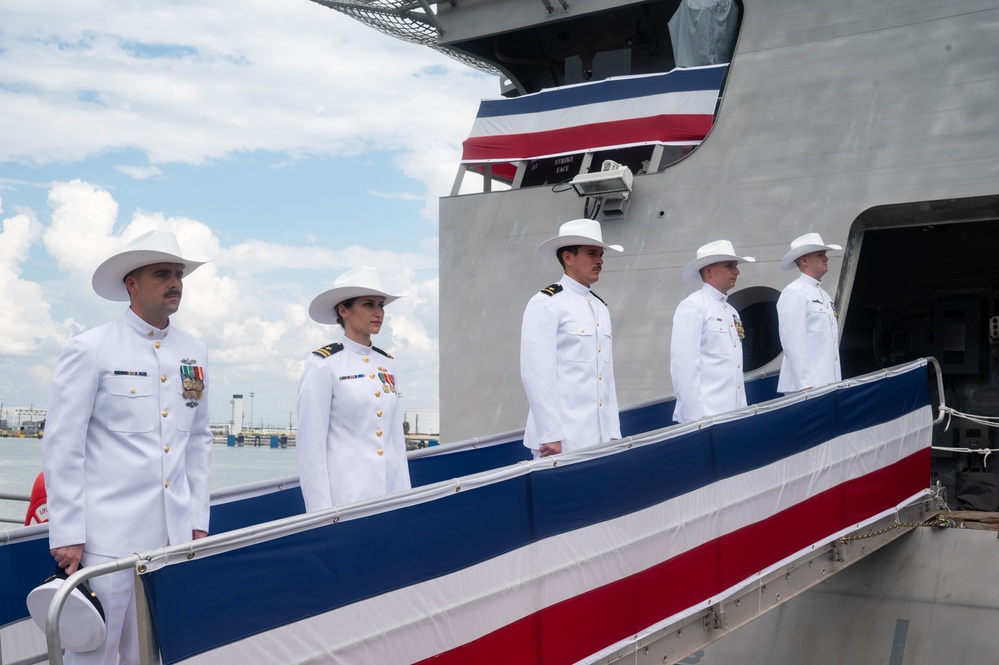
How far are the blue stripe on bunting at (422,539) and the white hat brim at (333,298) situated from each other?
30.8 inches

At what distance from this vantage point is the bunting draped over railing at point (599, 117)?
7.82 meters

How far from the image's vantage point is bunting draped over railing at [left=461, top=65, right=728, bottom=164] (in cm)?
782

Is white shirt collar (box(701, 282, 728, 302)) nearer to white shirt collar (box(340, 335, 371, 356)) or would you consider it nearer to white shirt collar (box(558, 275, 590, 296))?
white shirt collar (box(558, 275, 590, 296))

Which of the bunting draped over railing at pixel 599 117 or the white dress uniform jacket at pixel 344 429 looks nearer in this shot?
the white dress uniform jacket at pixel 344 429

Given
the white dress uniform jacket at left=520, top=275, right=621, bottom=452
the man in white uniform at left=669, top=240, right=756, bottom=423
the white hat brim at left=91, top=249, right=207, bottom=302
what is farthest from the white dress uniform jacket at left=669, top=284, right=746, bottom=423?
the white hat brim at left=91, top=249, right=207, bottom=302

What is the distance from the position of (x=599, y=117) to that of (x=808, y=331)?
3.17 metres

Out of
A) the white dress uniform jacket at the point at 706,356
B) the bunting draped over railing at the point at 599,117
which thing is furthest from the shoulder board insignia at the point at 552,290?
the bunting draped over railing at the point at 599,117

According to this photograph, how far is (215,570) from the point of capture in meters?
2.32

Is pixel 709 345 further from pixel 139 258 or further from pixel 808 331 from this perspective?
pixel 139 258

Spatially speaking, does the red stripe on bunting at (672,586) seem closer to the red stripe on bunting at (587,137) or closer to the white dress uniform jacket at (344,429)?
the white dress uniform jacket at (344,429)

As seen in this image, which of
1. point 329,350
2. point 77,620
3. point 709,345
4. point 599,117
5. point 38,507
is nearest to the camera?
point 77,620

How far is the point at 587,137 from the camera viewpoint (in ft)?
27.1

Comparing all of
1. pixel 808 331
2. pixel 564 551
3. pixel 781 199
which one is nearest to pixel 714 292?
pixel 808 331

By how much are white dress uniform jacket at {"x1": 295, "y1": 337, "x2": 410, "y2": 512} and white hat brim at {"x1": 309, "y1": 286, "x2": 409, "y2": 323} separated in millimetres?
126
